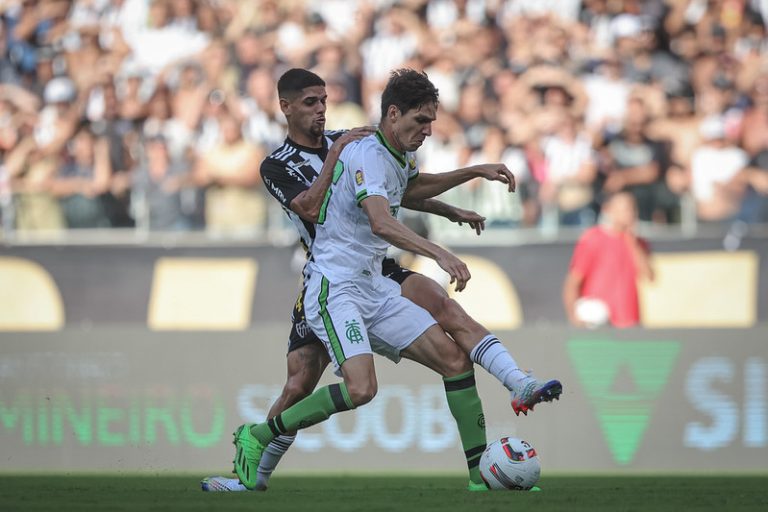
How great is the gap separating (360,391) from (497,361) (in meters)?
0.76

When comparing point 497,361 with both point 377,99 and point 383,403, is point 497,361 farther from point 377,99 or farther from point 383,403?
point 377,99

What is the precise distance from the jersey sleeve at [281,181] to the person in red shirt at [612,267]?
5639 mm

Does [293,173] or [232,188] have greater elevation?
[293,173]

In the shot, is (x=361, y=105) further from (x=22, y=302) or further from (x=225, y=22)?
(x=22, y=302)

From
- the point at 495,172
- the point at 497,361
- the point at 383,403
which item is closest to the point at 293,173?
the point at 495,172

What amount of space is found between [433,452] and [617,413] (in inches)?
65.0

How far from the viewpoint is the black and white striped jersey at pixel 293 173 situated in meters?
7.71

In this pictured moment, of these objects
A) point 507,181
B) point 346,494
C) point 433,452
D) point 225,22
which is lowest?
point 433,452

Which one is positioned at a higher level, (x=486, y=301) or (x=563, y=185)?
(x=563, y=185)

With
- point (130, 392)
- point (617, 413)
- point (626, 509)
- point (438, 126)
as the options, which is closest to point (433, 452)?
point (617, 413)

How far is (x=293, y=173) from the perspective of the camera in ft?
25.4

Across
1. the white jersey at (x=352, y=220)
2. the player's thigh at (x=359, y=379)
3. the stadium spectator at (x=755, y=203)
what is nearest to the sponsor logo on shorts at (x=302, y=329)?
the white jersey at (x=352, y=220)

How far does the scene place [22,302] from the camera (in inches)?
528

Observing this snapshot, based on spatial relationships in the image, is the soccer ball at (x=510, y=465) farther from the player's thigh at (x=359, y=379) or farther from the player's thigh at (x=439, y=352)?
the player's thigh at (x=359, y=379)
